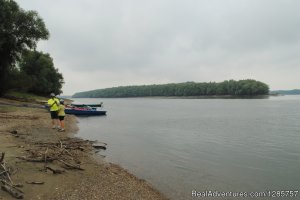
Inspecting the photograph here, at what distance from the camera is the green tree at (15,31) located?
129ft

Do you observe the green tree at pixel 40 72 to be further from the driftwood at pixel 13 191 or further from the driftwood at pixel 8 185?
the driftwood at pixel 13 191

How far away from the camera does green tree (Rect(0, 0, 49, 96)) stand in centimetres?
3931

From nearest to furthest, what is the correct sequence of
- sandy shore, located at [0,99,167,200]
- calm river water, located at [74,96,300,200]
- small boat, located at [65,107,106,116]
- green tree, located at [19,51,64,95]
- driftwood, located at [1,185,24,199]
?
driftwood, located at [1,185,24,199] < sandy shore, located at [0,99,167,200] < calm river water, located at [74,96,300,200] < small boat, located at [65,107,106,116] < green tree, located at [19,51,64,95]

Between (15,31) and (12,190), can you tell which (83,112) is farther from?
(12,190)

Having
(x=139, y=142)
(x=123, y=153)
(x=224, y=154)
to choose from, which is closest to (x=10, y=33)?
(x=139, y=142)

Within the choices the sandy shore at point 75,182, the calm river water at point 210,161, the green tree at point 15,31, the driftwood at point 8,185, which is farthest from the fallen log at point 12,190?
the green tree at point 15,31

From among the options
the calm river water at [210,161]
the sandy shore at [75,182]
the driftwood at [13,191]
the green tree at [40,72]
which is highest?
the green tree at [40,72]

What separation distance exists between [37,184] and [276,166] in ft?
40.6

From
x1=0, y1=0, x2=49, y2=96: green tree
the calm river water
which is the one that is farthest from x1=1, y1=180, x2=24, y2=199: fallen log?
x1=0, y1=0, x2=49, y2=96: green tree

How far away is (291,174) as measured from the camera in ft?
49.0

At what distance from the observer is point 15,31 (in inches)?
1604

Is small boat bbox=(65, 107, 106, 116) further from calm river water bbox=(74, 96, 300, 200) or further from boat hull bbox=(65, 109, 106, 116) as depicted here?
calm river water bbox=(74, 96, 300, 200)

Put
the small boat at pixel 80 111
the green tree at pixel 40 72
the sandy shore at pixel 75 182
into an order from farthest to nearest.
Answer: the green tree at pixel 40 72
the small boat at pixel 80 111
the sandy shore at pixel 75 182

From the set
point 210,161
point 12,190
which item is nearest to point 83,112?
point 210,161
